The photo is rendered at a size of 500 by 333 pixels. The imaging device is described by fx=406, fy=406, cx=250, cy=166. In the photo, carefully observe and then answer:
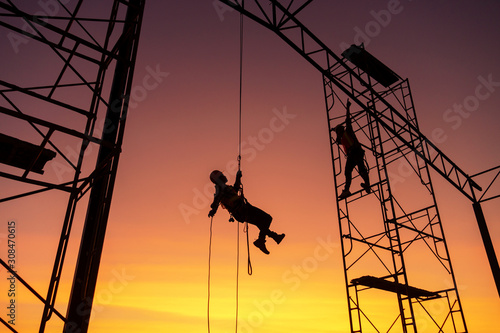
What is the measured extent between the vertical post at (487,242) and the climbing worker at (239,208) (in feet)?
25.3

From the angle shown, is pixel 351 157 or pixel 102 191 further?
pixel 351 157

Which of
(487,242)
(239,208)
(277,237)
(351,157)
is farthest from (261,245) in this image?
(487,242)

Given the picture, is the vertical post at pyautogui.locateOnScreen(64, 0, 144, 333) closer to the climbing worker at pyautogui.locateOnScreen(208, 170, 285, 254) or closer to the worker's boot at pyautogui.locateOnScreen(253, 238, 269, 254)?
the climbing worker at pyautogui.locateOnScreen(208, 170, 285, 254)

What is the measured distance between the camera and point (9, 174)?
6812mm

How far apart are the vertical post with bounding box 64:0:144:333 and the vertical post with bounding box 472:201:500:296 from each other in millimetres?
11763

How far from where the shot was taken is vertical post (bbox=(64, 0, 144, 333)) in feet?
20.8

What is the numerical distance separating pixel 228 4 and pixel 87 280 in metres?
7.00

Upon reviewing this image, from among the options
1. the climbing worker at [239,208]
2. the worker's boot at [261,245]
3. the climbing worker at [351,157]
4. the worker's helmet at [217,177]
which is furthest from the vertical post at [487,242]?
the worker's helmet at [217,177]

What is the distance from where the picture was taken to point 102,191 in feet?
23.4

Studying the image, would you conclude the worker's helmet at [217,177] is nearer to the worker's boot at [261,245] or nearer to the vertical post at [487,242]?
the worker's boot at [261,245]

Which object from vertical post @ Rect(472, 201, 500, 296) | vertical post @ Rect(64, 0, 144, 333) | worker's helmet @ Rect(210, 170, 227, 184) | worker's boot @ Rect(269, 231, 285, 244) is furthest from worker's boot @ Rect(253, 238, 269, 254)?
vertical post @ Rect(472, 201, 500, 296)

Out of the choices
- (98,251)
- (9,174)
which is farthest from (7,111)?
(98,251)

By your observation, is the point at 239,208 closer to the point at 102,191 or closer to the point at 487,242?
the point at 102,191

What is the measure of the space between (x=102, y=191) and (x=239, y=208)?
10.4ft
